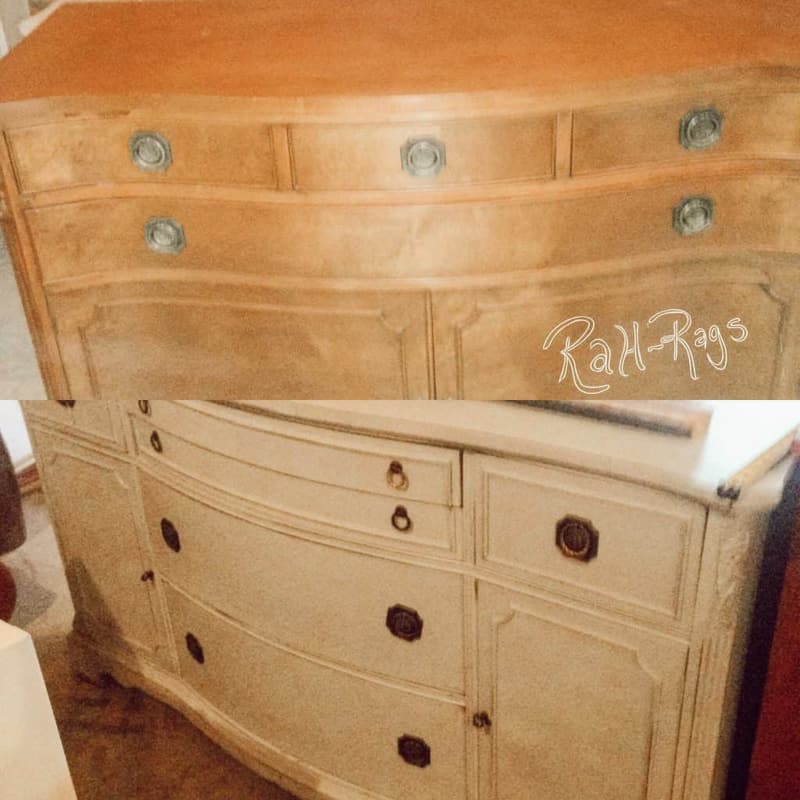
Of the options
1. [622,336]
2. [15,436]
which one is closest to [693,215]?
[622,336]

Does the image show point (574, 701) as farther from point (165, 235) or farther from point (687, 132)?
point (165, 235)

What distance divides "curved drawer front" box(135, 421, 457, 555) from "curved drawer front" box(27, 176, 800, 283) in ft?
1.28

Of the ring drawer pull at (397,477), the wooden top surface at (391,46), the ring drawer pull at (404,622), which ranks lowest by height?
the ring drawer pull at (404,622)

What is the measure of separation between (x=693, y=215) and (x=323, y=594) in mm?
858

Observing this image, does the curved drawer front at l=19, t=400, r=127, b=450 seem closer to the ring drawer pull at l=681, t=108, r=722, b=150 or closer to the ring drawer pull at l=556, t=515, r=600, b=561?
the ring drawer pull at l=556, t=515, r=600, b=561

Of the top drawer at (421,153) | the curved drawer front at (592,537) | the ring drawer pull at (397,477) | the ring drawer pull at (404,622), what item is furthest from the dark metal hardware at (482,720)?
the top drawer at (421,153)

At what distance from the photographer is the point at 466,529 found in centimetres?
114

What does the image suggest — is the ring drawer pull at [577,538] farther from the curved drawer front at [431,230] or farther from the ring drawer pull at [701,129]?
the ring drawer pull at [701,129]

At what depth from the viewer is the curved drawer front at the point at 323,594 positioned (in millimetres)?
1225

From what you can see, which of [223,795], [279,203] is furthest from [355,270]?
[223,795]

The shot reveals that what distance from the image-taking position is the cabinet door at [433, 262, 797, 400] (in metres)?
1.58

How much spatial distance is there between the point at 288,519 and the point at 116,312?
0.65 meters

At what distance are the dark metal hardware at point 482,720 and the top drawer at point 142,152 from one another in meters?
0.87

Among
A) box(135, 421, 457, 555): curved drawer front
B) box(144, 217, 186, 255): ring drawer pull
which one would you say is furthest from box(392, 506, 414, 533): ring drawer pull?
box(144, 217, 186, 255): ring drawer pull
